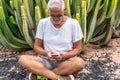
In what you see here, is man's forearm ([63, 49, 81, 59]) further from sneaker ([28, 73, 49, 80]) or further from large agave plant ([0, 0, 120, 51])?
large agave plant ([0, 0, 120, 51])

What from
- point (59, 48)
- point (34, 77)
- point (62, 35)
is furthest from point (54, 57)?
point (34, 77)

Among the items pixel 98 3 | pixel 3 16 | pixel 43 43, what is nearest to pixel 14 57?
pixel 3 16

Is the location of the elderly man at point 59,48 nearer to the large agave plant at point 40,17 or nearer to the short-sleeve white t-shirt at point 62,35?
the short-sleeve white t-shirt at point 62,35

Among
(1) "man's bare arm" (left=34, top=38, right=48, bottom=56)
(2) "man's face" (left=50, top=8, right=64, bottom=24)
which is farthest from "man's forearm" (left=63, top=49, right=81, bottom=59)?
(2) "man's face" (left=50, top=8, right=64, bottom=24)

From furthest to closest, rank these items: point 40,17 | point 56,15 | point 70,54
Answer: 1. point 40,17
2. point 70,54
3. point 56,15

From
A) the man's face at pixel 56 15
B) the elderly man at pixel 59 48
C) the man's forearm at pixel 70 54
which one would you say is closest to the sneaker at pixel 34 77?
the elderly man at pixel 59 48

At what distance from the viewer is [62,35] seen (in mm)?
4277

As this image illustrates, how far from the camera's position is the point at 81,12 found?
5129mm

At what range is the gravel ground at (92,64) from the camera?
185 inches

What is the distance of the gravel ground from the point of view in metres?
4.71

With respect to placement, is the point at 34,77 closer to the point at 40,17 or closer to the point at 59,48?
the point at 59,48

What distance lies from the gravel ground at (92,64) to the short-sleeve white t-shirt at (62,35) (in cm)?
57

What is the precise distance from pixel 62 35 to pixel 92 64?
0.95m

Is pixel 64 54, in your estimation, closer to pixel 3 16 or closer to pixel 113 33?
pixel 3 16
